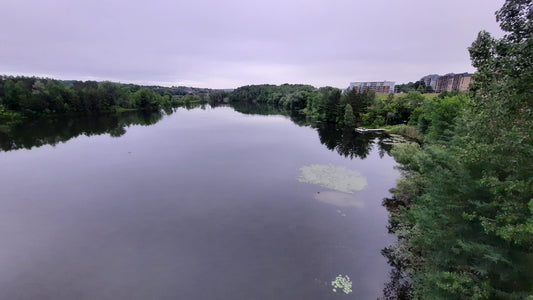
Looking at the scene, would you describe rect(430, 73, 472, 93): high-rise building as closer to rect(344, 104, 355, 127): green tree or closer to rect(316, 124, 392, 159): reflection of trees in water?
rect(344, 104, 355, 127): green tree

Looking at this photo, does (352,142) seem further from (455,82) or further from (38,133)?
(455,82)

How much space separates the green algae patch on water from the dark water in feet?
3.30

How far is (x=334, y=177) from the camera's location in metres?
23.6

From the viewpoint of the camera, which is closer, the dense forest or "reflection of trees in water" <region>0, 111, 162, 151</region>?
the dense forest

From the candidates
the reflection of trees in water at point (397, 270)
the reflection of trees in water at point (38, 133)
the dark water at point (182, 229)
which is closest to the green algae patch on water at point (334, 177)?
the dark water at point (182, 229)

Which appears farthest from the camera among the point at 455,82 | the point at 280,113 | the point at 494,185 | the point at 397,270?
the point at 455,82

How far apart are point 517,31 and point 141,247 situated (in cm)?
1779

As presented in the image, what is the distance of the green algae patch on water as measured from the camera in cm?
2156

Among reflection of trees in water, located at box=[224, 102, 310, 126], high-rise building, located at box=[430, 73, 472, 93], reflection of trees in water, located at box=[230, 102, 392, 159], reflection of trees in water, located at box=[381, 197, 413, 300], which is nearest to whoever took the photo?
reflection of trees in water, located at box=[381, 197, 413, 300]

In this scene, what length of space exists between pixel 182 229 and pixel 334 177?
15456mm

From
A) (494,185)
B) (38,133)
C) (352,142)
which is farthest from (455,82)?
(38,133)

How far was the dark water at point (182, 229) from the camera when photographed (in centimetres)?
1070

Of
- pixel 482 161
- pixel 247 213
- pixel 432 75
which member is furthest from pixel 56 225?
pixel 432 75

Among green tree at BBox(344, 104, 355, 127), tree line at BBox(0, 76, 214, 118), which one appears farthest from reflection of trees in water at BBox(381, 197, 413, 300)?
tree line at BBox(0, 76, 214, 118)
